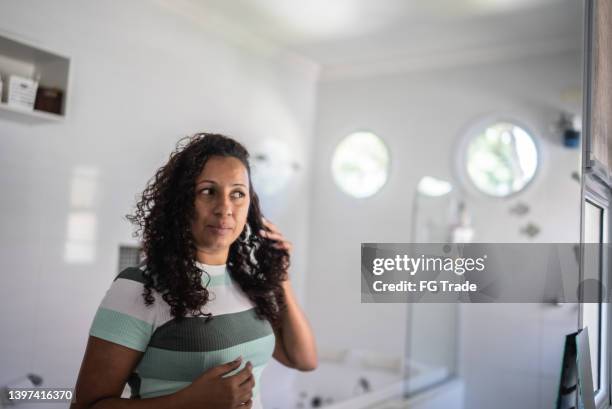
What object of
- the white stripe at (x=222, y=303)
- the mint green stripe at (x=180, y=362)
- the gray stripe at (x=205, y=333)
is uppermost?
the white stripe at (x=222, y=303)

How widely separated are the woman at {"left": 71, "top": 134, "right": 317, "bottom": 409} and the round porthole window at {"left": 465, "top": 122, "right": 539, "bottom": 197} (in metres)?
2.72

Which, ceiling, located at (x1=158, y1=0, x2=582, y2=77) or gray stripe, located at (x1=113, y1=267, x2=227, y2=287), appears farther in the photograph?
ceiling, located at (x1=158, y1=0, x2=582, y2=77)

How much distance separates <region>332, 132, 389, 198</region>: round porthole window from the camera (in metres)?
4.22

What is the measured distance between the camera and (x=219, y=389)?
3.49ft

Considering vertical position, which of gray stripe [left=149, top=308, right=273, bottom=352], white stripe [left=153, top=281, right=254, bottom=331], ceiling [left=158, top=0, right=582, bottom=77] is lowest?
gray stripe [left=149, top=308, right=273, bottom=352]

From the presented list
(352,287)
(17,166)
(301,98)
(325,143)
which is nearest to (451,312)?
(352,287)

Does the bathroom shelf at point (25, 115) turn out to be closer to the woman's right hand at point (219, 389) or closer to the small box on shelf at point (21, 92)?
the small box on shelf at point (21, 92)

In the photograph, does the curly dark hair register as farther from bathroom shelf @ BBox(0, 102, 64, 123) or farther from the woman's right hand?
bathroom shelf @ BBox(0, 102, 64, 123)

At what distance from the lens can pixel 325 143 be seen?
14.6ft

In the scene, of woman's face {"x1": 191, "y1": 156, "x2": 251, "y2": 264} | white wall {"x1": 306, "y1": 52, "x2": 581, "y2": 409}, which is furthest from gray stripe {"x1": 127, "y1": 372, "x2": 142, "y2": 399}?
white wall {"x1": 306, "y1": 52, "x2": 581, "y2": 409}

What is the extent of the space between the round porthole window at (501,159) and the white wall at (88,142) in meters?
1.55

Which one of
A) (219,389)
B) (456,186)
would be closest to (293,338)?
(219,389)

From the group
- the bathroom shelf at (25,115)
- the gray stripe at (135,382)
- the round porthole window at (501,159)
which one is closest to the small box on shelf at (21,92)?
the bathroom shelf at (25,115)

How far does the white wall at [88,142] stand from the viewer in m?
2.42
